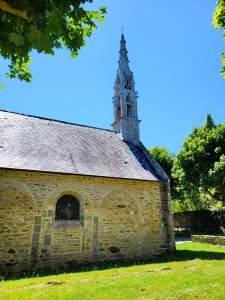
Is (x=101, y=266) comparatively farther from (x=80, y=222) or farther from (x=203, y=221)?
(x=203, y=221)

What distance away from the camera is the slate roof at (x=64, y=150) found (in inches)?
379

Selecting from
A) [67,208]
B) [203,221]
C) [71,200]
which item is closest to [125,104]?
[71,200]

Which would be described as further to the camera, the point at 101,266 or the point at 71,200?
the point at 71,200

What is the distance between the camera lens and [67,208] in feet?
31.7

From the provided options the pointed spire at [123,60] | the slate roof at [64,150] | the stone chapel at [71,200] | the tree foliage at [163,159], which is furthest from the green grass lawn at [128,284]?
the tree foliage at [163,159]

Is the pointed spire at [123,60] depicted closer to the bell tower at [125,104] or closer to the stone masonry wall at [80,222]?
the bell tower at [125,104]

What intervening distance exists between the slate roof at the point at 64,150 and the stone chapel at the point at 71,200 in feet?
0.13

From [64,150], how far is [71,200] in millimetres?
2764

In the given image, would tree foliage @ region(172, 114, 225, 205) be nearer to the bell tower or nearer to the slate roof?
the bell tower

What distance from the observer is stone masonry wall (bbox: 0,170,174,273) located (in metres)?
8.39

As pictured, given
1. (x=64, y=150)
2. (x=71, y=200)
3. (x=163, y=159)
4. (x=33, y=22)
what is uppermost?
(x=163, y=159)

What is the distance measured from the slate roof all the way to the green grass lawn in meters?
4.17

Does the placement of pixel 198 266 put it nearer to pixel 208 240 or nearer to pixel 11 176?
pixel 208 240

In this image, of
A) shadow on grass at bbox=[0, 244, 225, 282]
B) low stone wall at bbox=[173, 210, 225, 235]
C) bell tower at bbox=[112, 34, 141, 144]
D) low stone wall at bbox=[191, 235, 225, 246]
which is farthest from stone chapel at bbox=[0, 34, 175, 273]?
low stone wall at bbox=[173, 210, 225, 235]
